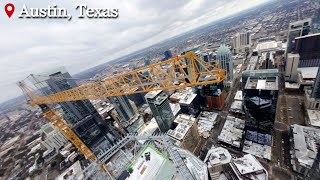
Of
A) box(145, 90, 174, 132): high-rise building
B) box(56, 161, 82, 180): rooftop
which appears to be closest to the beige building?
box(145, 90, 174, 132): high-rise building

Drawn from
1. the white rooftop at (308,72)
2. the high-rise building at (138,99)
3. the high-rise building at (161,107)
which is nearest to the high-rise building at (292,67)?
the white rooftop at (308,72)

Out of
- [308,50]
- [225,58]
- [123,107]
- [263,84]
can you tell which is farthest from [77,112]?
[308,50]

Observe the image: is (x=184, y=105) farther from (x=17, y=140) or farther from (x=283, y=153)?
(x=17, y=140)

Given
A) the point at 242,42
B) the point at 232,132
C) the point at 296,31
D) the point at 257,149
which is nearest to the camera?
the point at 257,149

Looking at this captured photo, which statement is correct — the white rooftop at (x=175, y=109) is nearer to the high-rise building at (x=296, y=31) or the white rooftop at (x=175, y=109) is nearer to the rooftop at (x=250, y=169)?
the rooftop at (x=250, y=169)

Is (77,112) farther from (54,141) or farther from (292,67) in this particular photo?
(292,67)

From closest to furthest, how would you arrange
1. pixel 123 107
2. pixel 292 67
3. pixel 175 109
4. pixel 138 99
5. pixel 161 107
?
pixel 161 107
pixel 123 107
pixel 292 67
pixel 175 109
pixel 138 99
